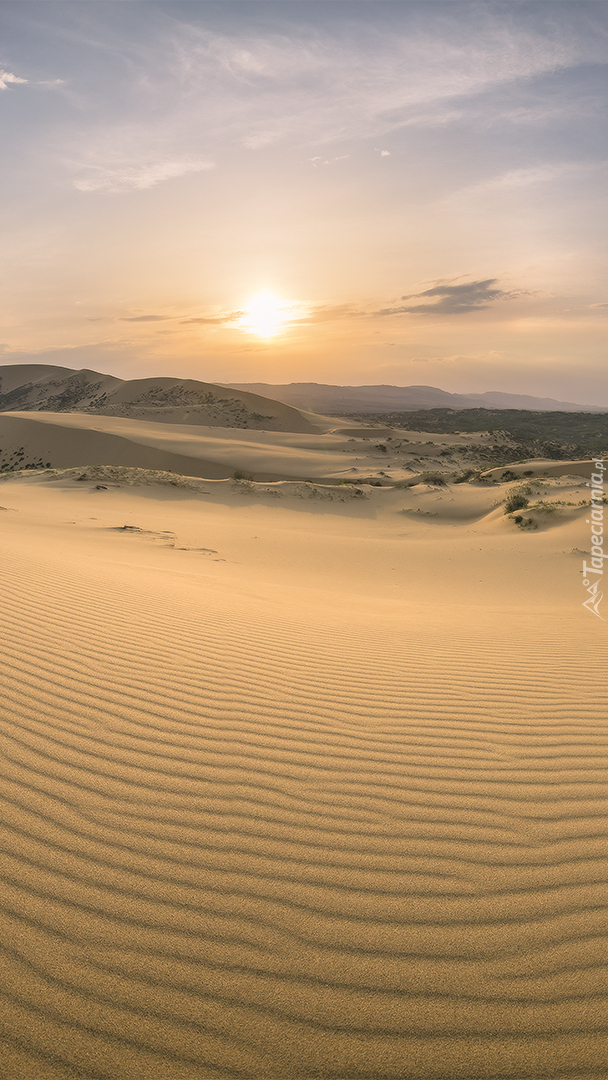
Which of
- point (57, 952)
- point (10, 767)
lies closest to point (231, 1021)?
point (57, 952)

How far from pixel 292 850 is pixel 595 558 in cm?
1163

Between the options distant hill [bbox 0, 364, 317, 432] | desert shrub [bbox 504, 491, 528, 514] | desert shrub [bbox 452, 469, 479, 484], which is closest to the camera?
desert shrub [bbox 504, 491, 528, 514]

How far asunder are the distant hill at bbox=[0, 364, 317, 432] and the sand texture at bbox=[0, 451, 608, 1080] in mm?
49924

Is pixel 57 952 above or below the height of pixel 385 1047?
above

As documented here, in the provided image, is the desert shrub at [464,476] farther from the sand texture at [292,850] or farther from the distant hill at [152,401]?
the distant hill at [152,401]

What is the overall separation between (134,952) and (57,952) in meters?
0.26

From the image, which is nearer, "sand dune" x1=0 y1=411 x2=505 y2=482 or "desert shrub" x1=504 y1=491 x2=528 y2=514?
"desert shrub" x1=504 y1=491 x2=528 y2=514

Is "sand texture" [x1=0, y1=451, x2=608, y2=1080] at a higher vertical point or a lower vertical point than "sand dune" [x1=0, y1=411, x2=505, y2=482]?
lower

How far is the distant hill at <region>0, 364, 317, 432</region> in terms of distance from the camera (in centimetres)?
5591

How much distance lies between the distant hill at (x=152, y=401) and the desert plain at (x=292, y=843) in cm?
4948

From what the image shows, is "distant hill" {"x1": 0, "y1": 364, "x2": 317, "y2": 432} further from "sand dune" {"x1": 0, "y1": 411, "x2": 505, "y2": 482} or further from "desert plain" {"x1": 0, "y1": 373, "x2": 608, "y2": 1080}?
"desert plain" {"x1": 0, "y1": 373, "x2": 608, "y2": 1080}

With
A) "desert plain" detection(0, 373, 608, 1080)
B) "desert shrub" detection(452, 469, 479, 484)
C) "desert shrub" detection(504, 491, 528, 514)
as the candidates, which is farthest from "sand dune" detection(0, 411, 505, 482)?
"desert plain" detection(0, 373, 608, 1080)

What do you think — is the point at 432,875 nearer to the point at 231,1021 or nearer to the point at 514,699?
the point at 231,1021

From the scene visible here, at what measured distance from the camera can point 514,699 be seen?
14.6ft
